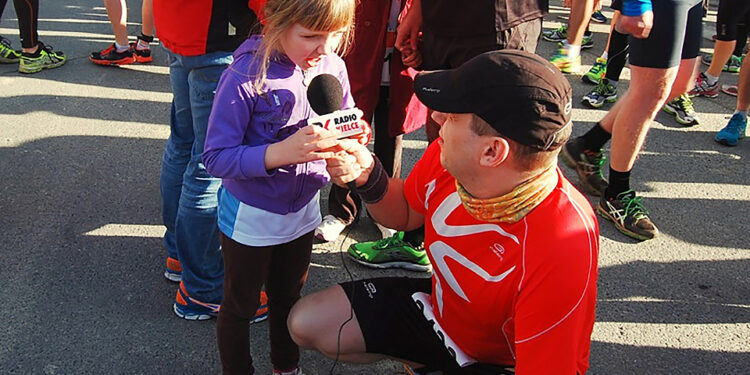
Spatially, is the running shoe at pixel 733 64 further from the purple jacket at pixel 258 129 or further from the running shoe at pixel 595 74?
the purple jacket at pixel 258 129

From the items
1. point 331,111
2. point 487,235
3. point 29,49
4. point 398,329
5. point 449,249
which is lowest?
point 29,49

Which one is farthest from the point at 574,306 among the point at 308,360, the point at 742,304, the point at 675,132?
the point at 675,132

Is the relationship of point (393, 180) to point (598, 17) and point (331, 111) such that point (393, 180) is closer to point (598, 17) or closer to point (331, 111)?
point (331, 111)

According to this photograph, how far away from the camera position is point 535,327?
161 cm

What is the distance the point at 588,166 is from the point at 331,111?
2738 mm

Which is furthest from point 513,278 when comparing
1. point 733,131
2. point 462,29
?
point 733,131

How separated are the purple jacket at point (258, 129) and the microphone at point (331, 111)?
20 centimetres

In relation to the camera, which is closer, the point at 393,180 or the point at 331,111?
the point at 331,111

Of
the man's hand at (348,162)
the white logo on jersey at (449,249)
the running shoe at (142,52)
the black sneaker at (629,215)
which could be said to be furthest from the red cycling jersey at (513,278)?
the running shoe at (142,52)

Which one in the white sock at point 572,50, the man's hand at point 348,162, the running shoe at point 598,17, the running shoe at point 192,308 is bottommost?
the running shoe at point 192,308

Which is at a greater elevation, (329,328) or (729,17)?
(729,17)

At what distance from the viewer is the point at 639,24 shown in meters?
3.12

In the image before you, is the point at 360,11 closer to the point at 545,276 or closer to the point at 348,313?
the point at 348,313

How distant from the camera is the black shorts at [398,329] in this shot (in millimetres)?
2135
